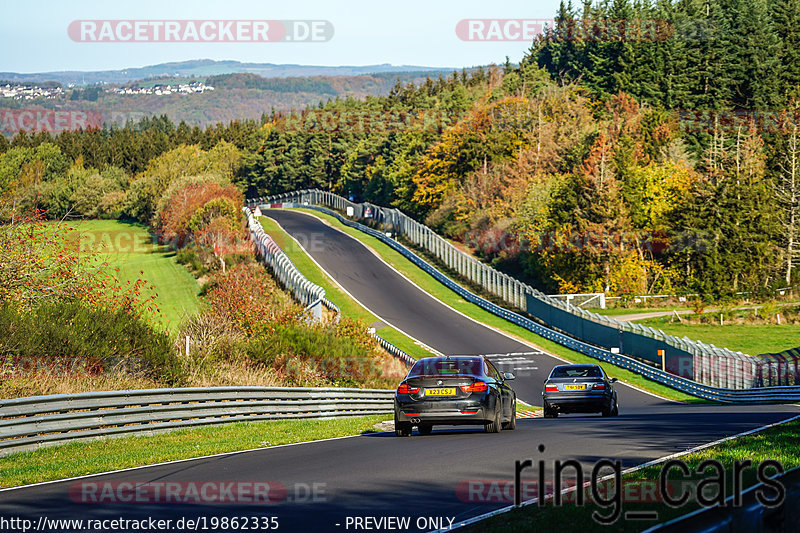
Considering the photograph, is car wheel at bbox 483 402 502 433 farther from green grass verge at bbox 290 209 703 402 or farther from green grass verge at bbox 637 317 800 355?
green grass verge at bbox 637 317 800 355

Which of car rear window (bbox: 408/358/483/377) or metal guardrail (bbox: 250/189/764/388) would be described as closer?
car rear window (bbox: 408/358/483/377)

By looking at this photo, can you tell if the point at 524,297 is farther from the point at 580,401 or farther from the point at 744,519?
the point at 744,519

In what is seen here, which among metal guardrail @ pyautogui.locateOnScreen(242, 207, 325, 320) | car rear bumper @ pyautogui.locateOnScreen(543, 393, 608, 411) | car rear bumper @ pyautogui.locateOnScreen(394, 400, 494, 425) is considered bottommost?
metal guardrail @ pyautogui.locateOnScreen(242, 207, 325, 320)

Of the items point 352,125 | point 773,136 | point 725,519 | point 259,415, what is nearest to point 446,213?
point 773,136

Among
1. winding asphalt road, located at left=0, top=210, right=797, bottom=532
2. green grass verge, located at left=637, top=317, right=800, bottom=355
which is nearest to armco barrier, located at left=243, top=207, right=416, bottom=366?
green grass verge, located at left=637, top=317, right=800, bottom=355

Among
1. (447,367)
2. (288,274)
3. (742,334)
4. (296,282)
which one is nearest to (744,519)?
A: (447,367)

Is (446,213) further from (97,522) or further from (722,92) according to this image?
(97,522)

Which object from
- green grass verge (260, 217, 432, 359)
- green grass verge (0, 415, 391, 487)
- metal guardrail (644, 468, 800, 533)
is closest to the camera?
metal guardrail (644, 468, 800, 533)

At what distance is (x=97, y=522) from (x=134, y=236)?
9878cm

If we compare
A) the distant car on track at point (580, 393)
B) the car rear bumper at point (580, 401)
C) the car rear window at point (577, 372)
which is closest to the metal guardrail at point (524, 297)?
the car rear window at point (577, 372)

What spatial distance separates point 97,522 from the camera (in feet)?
28.3

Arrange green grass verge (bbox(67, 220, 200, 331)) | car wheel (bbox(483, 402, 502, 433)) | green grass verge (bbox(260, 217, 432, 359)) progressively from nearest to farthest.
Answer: car wheel (bbox(483, 402, 502, 433)) → green grass verge (bbox(260, 217, 432, 359)) → green grass verge (bbox(67, 220, 200, 331))

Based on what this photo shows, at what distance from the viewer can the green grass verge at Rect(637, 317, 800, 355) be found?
53812 millimetres

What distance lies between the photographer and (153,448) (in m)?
16.0
